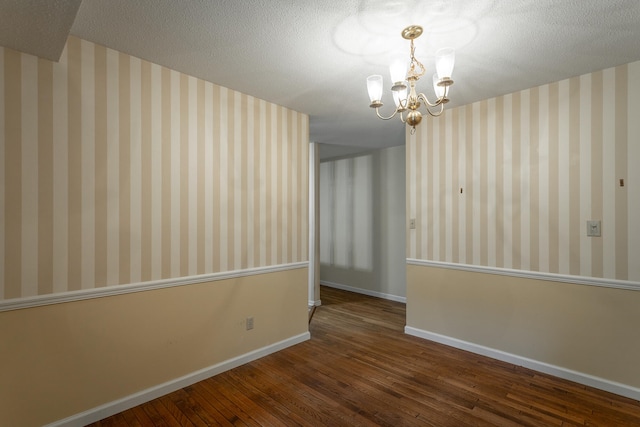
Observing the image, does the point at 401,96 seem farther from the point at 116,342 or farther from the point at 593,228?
the point at 116,342

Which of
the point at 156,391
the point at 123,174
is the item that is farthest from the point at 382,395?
the point at 123,174

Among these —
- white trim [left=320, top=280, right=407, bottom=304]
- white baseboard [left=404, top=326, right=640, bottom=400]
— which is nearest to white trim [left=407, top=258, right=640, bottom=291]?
white baseboard [left=404, top=326, right=640, bottom=400]

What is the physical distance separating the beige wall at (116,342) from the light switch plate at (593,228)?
9.58 ft

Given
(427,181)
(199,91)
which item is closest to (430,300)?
(427,181)

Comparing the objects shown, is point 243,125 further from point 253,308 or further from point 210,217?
point 253,308

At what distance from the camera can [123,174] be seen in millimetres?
2191

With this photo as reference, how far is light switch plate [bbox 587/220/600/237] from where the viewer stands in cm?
245

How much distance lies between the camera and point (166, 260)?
7.90 feet

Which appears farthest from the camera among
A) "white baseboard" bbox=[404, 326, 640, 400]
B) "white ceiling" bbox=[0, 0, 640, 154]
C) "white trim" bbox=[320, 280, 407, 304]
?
"white trim" bbox=[320, 280, 407, 304]

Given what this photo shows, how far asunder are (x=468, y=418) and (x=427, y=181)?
229cm

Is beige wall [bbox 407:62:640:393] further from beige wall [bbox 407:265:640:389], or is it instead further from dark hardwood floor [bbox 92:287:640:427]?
dark hardwood floor [bbox 92:287:640:427]

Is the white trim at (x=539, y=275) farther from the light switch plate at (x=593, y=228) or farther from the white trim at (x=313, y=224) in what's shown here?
the white trim at (x=313, y=224)

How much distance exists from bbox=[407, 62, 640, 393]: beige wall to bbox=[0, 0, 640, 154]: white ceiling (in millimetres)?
357

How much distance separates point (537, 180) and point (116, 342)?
3715 millimetres
